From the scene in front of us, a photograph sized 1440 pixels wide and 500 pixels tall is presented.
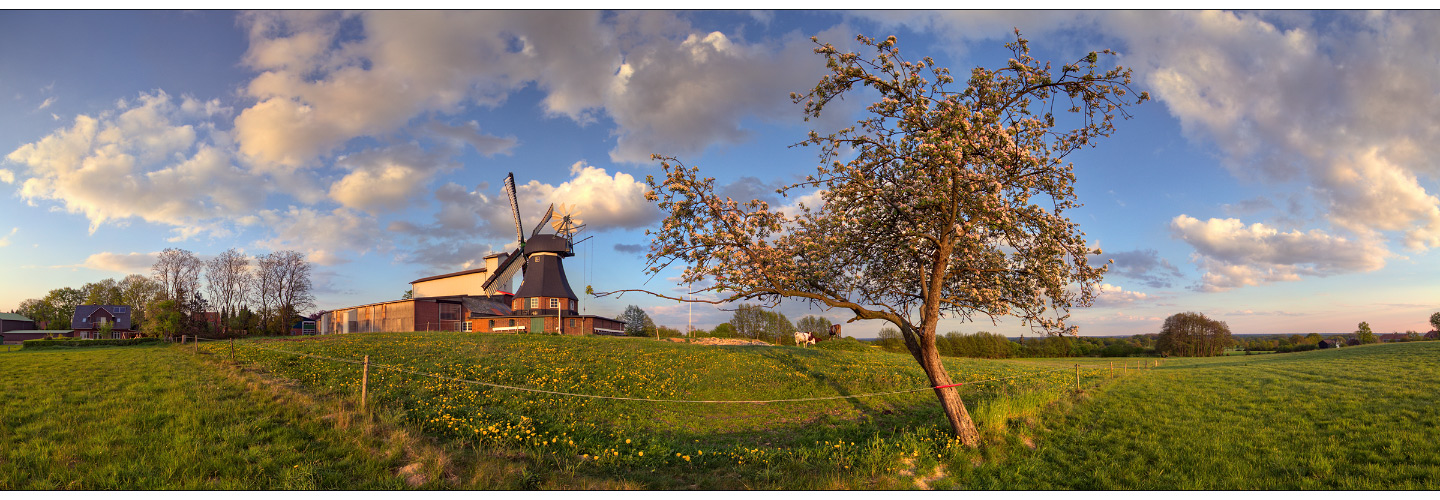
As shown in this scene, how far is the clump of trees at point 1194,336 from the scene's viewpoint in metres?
52.6

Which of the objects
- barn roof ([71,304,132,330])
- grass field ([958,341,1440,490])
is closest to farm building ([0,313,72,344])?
barn roof ([71,304,132,330])

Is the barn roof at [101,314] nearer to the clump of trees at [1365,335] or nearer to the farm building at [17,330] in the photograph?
the farm building at [17,330]

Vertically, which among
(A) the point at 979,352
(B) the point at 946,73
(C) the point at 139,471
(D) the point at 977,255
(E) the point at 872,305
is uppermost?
(B) the point at 946,73

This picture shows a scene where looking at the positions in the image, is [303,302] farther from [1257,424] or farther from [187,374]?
[1257,424]

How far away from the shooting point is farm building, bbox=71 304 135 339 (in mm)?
66688

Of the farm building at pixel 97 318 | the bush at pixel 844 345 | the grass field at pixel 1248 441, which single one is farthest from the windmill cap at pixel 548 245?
the farm building at pixel 97 318

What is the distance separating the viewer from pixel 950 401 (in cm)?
1156

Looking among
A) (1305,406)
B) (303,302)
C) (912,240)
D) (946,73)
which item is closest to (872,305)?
(912,240)

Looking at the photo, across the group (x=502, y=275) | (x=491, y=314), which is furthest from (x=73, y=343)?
(x=502, y=275)

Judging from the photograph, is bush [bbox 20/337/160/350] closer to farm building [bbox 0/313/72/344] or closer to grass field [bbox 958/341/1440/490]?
farm building [bbox 0/313/72/344]

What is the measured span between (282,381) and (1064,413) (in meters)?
21.9

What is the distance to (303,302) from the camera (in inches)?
2589

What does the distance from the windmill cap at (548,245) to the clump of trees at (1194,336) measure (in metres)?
60.1

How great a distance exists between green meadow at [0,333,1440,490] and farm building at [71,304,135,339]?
66214 millimetres
